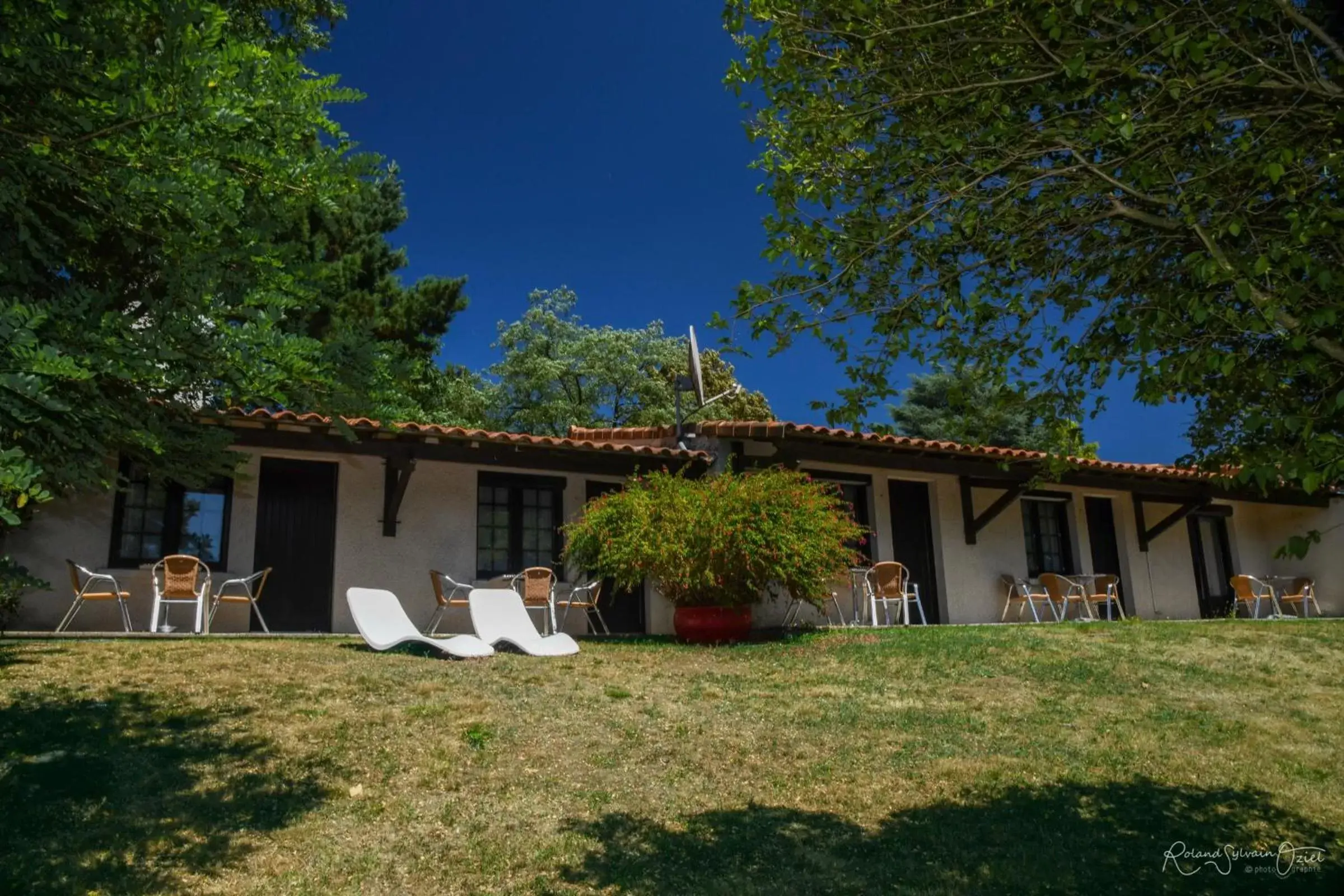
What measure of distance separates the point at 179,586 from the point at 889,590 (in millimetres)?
8694

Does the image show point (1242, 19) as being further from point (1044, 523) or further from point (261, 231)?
point (1044, 523)

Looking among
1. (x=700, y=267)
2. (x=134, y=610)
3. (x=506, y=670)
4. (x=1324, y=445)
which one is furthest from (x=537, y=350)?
(x=1324, y=445)

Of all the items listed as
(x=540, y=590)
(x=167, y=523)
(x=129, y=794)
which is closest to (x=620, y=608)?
(x=540, y=590)

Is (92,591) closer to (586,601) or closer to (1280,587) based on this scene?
(586,601)

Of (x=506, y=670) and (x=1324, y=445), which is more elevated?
(x=1324, y=445)

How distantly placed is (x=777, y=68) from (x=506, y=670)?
5.48m

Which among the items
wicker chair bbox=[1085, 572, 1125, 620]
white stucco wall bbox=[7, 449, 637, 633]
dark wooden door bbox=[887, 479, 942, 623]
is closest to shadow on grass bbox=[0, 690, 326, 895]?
white stucco wall bbox=[7, 449, 637, 633]

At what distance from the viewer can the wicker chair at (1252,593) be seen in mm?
15172

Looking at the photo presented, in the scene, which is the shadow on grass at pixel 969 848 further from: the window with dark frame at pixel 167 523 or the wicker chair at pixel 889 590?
the window with dark frame at pixel 167 523

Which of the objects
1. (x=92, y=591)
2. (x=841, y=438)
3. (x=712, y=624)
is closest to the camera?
(x=92, y=591)

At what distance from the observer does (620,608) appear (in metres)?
13.0

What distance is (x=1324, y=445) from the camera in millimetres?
2867

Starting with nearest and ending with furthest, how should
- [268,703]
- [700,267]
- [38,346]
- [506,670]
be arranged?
[38,346] < [268,703] < [506,670] < [700,267]

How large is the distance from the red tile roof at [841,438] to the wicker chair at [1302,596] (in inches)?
129
